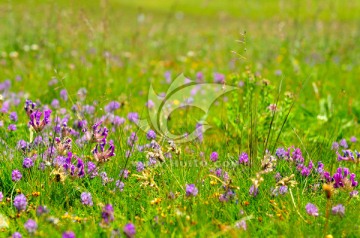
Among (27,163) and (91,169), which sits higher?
(91,169)

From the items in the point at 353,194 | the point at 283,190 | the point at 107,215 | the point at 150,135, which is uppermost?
the point at 150,135

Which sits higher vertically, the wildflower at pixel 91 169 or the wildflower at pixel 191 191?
the wildflower at pixel 191 191

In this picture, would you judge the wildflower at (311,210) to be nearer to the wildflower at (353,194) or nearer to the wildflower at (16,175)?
the wildflower at (353,194)

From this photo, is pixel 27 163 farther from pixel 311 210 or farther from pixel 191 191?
pixel 311 210

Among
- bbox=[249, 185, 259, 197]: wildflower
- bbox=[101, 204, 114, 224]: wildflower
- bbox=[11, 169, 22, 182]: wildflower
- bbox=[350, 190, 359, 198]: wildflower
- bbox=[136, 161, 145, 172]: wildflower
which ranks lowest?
bbox=[101, 204, 114, 224]: wildflower

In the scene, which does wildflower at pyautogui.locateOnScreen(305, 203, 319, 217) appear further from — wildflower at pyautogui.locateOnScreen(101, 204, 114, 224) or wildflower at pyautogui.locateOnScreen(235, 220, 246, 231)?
wildflower at pyautogui.locateOnScreen(101, 204, 114, 224)

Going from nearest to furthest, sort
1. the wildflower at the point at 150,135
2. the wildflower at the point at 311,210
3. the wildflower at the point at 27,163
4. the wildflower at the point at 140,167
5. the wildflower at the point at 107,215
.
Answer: the wildflower at the point at 107,215 < the wildflower at the point at 311,210 < the wildflower at the point at 27,163 < the wildflower at the point at 140,167 < the wildflower at the point at 150,135

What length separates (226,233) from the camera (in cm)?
250

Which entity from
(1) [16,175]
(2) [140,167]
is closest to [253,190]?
(2) [140,167]

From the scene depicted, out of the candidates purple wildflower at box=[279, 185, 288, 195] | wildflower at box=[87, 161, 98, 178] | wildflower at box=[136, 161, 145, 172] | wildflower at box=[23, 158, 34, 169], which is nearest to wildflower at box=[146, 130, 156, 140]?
wildflower at box=[136, 161, 145, 172]

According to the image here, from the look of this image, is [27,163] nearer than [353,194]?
No

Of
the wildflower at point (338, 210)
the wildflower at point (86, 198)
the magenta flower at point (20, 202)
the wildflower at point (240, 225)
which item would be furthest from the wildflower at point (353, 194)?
the magenta flower at point (20, 202)

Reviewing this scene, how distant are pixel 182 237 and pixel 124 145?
1.23m

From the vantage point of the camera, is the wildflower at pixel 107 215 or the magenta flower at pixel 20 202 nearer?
the wildflower at pixel 107 215
